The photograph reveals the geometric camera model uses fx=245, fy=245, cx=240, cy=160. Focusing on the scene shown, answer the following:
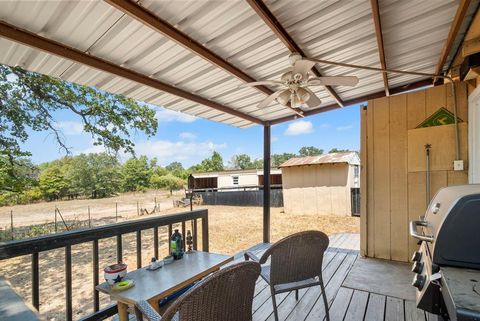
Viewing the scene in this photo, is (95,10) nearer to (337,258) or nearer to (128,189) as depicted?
(337,258)

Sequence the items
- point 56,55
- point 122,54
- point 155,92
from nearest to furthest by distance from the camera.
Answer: point 56,55
point 122,54
point 155,92

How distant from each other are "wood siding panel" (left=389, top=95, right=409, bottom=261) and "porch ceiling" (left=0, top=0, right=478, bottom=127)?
2.07 feet

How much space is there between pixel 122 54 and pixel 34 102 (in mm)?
6542

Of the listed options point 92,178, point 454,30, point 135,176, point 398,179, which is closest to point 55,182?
point 92,178

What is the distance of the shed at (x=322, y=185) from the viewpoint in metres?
10.1

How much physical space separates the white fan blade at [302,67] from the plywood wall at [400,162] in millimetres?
1889

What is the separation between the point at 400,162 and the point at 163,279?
3.46 m

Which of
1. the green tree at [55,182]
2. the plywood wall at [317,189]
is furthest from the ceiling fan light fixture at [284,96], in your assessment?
the green tree at [55,182]

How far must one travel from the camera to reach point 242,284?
1.23 meters

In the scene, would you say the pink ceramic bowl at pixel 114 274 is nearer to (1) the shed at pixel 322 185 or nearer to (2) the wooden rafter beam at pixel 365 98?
(2) the wooden rafter beam at pixel 365 98

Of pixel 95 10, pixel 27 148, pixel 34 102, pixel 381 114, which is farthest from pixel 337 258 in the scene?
pixel 34 102

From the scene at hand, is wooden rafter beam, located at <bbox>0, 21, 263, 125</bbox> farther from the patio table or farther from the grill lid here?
the grill lid

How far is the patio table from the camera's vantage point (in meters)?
1.47

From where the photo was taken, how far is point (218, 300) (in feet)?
3.70
